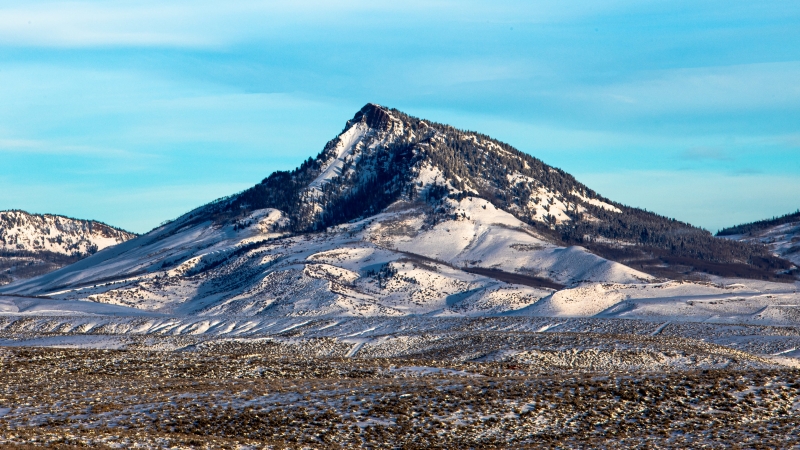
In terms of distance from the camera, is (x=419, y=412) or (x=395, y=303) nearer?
(x=419, y=412)

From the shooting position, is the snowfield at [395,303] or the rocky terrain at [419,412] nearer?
the rocky terrain at [419,412]

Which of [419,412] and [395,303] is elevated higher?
[395,303]

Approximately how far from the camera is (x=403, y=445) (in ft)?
103

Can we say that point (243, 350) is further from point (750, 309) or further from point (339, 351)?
point (750, 309)

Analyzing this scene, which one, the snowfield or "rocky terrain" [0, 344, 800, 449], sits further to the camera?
the snowfield

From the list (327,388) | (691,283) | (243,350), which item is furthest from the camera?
(691,283)

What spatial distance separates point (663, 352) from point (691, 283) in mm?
104154

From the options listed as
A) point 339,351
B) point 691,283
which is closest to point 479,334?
point 339,351

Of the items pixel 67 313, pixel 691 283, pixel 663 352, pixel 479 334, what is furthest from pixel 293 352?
pixel 691 283

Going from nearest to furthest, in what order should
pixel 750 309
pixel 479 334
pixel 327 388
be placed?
pixel 327 388, pixel 479 334, pixel 750 309

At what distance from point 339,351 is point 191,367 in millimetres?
24832

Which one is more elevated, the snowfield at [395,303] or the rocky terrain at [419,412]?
the snowfield at [395,303]

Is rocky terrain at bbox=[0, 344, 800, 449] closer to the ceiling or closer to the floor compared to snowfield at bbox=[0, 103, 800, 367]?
closer to the floor

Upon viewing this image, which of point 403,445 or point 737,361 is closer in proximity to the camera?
point 403,445
